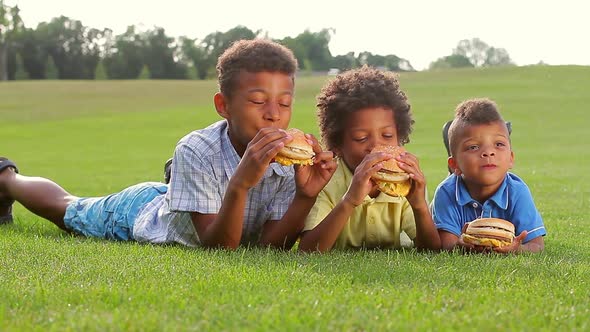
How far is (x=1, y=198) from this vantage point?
7047 mm

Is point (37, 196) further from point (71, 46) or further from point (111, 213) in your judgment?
point (71, 46)

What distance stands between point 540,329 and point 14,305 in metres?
Result: 1.90

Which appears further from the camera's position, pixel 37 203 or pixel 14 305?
pixel 37 203

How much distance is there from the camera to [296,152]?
4531 millimetres

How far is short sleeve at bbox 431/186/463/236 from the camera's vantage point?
5203 mm

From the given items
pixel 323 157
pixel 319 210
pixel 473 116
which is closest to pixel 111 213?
pixel 319 210

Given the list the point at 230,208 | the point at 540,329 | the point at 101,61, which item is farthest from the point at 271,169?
the point at 101,61

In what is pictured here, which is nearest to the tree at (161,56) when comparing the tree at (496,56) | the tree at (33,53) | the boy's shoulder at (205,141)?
the tree at (33,53)

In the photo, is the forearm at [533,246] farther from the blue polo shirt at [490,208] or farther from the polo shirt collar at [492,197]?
the polo shirt collar at [492,197]

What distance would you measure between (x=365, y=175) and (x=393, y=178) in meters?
0.18

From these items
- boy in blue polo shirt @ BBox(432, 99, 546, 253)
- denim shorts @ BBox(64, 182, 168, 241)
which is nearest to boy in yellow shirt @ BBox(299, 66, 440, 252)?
boy in blue polo shirt @ BBox(432, 99, 546, 253)

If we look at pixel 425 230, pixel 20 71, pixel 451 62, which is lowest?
pixel 20 71

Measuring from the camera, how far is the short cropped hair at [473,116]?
5.13 metres

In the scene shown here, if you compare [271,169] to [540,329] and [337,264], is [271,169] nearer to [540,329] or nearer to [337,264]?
[337,264]
